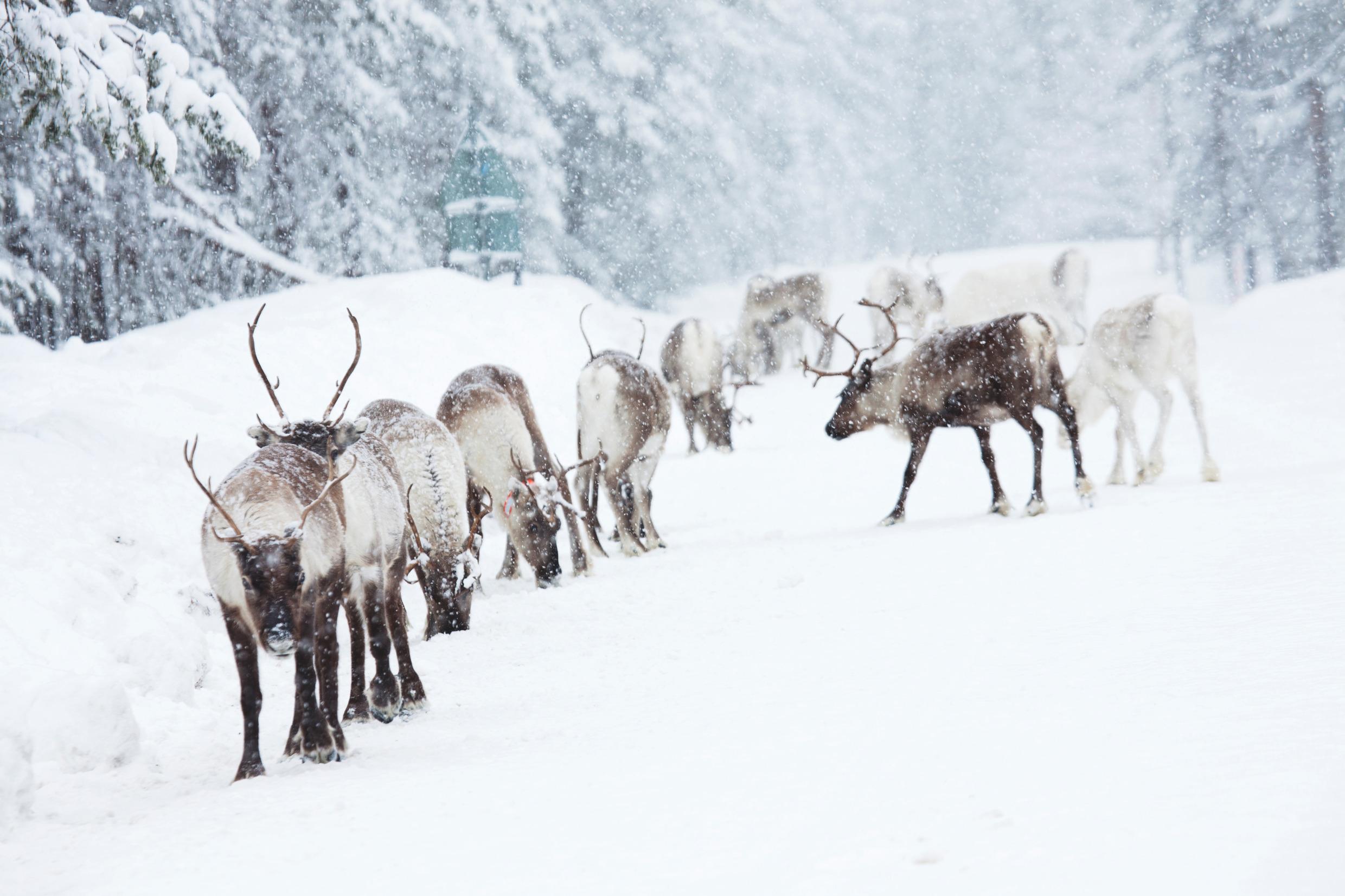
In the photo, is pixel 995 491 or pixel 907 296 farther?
pixel 907 296

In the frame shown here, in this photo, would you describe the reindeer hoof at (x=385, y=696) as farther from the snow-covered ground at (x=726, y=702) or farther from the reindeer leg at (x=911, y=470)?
the reindeer leg at (x=911, y=470)

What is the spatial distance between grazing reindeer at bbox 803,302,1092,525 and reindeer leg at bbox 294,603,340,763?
18.0 ft

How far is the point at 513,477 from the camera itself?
25.2ft

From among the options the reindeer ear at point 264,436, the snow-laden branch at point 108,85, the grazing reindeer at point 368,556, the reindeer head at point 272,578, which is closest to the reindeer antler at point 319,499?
the reindeer head at point 272,578

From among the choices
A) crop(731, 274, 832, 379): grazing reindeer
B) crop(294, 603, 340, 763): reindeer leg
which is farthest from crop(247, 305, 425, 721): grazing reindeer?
crop(731, 274, 832, 379): grazing reindeer

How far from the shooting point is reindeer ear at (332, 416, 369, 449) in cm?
491

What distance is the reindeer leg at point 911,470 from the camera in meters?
8.91

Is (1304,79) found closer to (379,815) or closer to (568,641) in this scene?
(568,641)

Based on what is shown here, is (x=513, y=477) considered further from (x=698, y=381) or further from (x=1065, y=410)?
(x=698, y=381)

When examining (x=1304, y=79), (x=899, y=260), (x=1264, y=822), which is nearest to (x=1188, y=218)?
(x=1304, y=79)

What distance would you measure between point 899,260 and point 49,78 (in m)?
38.7

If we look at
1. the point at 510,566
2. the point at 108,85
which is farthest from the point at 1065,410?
the point at 108,85

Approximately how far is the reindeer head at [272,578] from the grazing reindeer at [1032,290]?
2079 centimetres

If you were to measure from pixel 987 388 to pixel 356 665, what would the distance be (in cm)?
585
